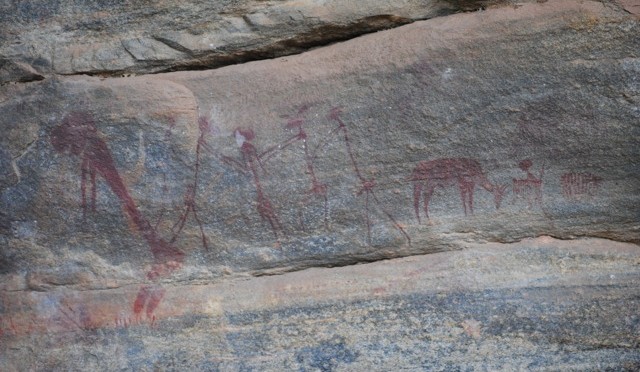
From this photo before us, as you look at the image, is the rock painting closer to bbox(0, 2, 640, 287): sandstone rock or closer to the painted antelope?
bbox(0, 2, 640, 287): sandstone rock

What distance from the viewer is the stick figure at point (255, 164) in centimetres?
297

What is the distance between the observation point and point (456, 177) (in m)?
2.86

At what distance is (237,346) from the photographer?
2.94 metres

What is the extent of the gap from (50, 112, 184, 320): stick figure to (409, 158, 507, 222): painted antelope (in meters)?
1.03

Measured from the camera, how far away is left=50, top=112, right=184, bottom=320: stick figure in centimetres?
305

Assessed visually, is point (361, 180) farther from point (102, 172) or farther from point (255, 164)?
point (102, 172)

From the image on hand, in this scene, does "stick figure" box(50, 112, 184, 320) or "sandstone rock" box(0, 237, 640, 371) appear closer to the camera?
"sandstone rock" box(0, 237, 640, 371)

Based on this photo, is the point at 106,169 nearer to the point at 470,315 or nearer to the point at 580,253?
the point at 470,315

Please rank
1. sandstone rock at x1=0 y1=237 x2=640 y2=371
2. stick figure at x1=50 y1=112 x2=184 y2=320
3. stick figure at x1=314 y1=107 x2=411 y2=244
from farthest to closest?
stick figure at x1=50 y1=112 x2=184 y2=320 → stick figure at x1=314 y1=107 x2=411 y2=244 → sandstone rock at x1=0 y1=237 x2=640 y2=371

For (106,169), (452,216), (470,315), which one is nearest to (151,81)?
(106,169)

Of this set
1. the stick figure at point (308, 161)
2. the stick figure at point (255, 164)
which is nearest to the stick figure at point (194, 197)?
the stick figure at point (255, 164)

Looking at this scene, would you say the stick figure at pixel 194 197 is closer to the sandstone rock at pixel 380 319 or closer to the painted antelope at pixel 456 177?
the sandstone rock at pixel 380 319

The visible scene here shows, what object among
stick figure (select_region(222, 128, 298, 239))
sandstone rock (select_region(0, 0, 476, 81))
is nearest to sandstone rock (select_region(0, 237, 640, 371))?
stick figure (select_region(222, 128, 298, 239))

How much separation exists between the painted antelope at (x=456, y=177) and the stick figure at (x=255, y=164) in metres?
0.58
